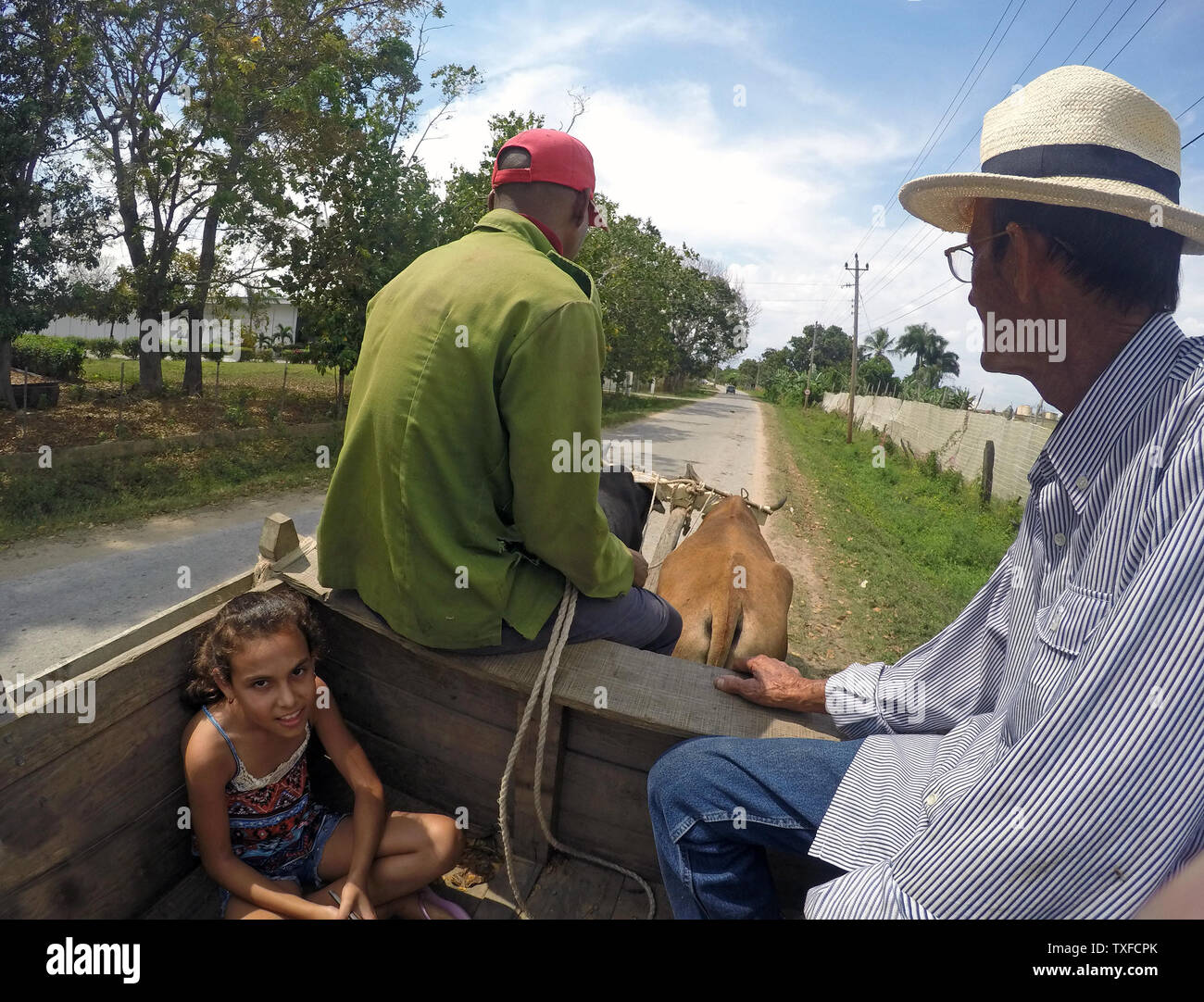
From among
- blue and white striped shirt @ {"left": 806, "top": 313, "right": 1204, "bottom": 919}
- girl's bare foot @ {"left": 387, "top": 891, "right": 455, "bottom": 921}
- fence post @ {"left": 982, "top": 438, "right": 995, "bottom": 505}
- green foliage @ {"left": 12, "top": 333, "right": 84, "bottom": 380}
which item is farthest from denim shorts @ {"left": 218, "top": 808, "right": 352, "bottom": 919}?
green foliage @ {"left": 12, "top": 333, "right": 84, "bottom": 380}

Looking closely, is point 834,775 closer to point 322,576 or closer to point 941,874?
point 941,874

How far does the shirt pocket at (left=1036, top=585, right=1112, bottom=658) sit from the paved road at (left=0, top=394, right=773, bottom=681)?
5.23m

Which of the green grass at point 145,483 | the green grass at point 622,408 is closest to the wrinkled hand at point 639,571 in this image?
the green grass at point 145,483

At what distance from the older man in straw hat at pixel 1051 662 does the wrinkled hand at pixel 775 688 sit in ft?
0.08

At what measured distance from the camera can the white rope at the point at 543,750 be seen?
1.77 metres

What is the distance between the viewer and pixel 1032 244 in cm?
150

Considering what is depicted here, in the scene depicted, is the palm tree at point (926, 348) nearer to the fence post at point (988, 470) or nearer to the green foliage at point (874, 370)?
the green foliage at point (874, 370)

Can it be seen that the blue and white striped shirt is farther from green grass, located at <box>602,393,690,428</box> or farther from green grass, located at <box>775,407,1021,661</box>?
green grass, located at <box>602,393,690,428</box>

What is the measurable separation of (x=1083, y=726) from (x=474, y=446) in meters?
1.33
